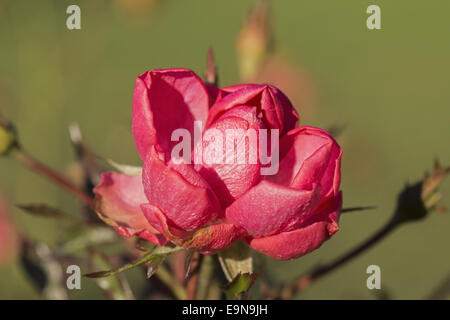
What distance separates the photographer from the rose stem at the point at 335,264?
2.36 ft

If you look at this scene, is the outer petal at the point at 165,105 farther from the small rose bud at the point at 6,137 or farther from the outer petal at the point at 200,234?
the small rose bud at the point at 6,137

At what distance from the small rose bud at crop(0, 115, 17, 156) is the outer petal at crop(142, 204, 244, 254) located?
0.30 metres

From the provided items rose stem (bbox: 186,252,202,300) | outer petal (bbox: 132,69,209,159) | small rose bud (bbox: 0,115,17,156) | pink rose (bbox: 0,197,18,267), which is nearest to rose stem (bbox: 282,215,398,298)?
rose stem (bbox: 186,252,202,300)

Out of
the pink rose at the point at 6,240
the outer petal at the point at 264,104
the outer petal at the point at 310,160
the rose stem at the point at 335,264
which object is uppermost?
the outer petal at the point at 264,104

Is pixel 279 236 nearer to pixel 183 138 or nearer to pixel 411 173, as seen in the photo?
pixel 183 138

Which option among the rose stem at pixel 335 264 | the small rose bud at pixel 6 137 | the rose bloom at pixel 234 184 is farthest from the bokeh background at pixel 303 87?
the rose bloom at pixel 234 184

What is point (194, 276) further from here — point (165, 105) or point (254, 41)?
point (254, 41)

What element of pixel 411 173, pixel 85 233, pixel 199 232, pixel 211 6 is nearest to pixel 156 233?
pixel 199 232

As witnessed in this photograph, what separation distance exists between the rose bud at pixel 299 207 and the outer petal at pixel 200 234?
16 millimetres

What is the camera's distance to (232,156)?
0.57m

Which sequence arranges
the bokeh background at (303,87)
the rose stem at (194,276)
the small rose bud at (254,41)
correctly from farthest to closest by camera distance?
1. the bokeh background at (303,87)
2. the small rose bud at (254,41)
3. the rose stem at (194,276)

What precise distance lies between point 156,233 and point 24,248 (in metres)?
0.43

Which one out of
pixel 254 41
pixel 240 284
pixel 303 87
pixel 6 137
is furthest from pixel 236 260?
pixel 303 87

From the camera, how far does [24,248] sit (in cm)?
93
